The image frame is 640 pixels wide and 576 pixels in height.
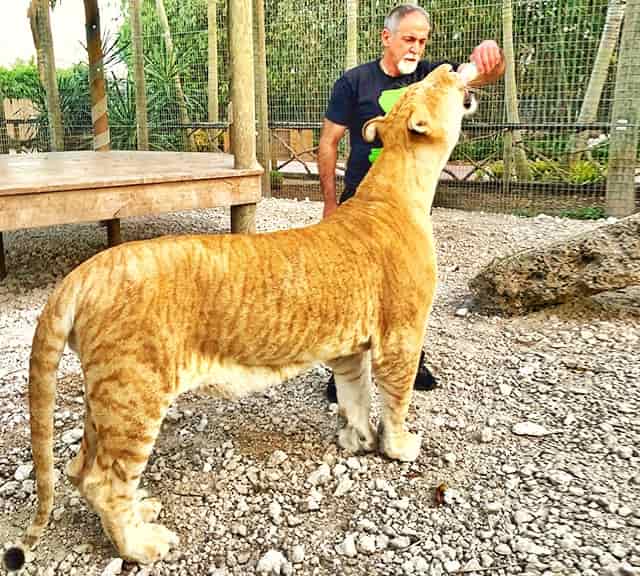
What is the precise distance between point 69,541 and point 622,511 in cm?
205

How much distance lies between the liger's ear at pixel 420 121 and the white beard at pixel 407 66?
849 millimetres

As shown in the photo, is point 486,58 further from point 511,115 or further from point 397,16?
point 511,115

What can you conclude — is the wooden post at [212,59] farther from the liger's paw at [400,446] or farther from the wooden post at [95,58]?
the liger's paw at [400,446]

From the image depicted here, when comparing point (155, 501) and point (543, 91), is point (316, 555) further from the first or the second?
point (543, 91)

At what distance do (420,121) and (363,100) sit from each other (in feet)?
3.10

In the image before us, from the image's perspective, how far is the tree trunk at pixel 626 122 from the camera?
713cm

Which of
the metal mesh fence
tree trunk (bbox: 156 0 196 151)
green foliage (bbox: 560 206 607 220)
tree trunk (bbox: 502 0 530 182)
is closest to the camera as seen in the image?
the metal mesh fence

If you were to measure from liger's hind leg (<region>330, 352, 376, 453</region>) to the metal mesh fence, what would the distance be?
5.55 metres

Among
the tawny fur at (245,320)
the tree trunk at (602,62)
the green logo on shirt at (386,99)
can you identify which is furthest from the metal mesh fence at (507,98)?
the tawny fur at (245,320)

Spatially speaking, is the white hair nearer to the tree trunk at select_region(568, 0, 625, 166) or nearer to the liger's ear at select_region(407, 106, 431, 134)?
the liger's ear at select_region(407, 106, 431, 134)

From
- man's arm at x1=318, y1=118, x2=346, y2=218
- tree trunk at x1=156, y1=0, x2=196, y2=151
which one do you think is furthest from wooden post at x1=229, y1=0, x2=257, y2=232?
tree trunk at x1=156, y1=0, x2=196, y2=151

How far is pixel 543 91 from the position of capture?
8.08 metres

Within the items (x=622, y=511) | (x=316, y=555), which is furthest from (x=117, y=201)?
(x=622, y=511)

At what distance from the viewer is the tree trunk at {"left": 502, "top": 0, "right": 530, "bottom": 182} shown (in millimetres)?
7902
